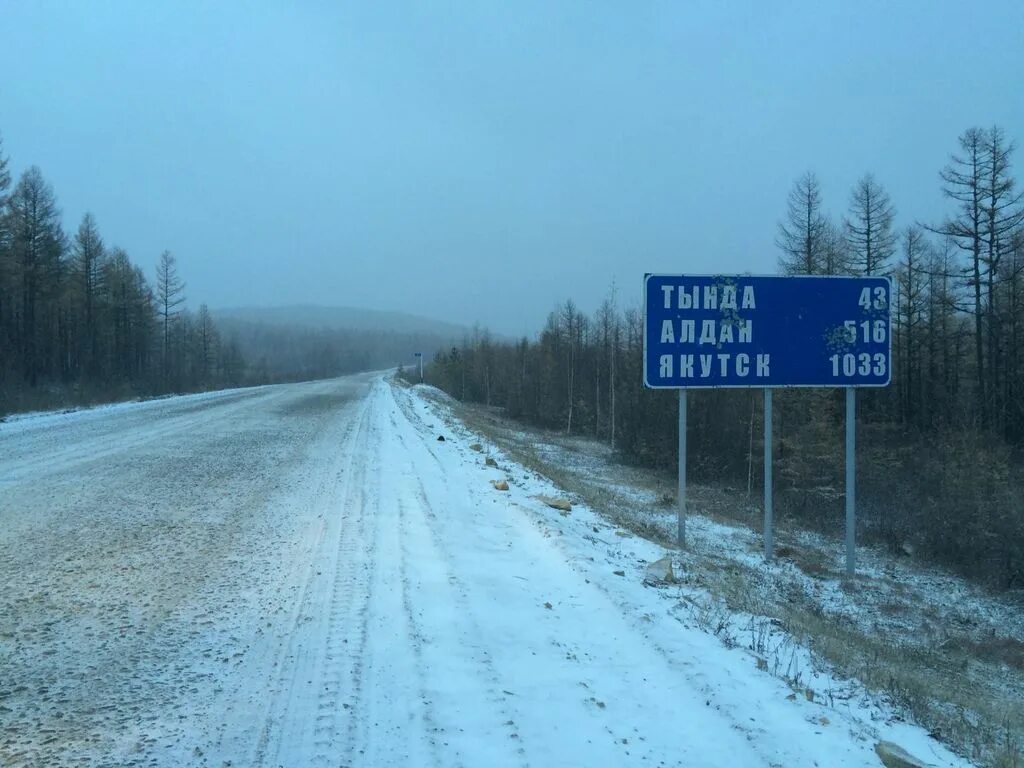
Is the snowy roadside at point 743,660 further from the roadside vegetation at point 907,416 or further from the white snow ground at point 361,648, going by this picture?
the roadside vegetation at point 907,416

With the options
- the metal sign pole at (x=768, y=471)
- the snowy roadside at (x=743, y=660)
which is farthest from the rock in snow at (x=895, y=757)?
the metal sign pole at (x=768, y=471)

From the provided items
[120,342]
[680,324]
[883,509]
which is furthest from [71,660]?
[120,342]

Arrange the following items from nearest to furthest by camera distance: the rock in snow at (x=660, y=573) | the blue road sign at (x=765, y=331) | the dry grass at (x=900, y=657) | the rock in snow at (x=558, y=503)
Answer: the dry grass at (x=900, y=657) → the rock in snow at (x=660, y=573) → the blue road sign at (x=765, y=331) → the rock in snow at (x=558, y=503)

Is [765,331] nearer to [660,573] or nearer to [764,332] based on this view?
[764,332]

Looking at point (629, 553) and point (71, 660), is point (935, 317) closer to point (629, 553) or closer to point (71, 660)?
point (629, 553)

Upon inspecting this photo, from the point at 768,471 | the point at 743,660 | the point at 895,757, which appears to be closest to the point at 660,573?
the point at 743,660

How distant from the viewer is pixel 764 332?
10164 mm

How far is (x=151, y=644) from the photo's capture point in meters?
4.96

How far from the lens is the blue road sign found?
995 centimetres

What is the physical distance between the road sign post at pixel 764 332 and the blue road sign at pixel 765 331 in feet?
0.05

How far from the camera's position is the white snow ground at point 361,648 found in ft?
12.2

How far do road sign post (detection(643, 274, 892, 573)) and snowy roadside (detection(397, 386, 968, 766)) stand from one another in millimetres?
2740

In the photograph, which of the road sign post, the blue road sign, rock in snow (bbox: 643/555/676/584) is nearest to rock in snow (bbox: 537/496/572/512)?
the road sign post

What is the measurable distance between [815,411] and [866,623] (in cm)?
1927
